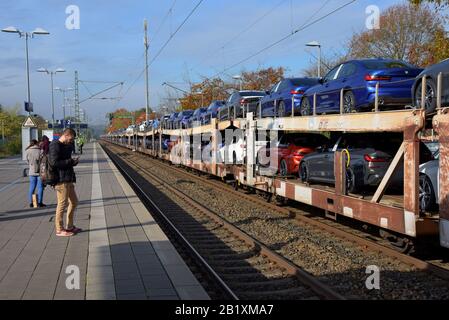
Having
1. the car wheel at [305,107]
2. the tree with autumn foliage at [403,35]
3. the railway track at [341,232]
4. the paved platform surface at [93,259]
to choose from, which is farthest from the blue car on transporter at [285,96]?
the tree with autumn foliage at [403,35]

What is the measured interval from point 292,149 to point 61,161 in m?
6.53

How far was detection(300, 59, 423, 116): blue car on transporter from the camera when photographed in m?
10.0

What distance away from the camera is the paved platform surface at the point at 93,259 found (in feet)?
19.4

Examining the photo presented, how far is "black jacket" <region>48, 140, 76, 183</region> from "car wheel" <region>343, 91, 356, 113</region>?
5.44 meters

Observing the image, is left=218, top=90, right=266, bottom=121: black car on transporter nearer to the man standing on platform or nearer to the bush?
A: the man standing on platform

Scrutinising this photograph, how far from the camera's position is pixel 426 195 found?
8.00 metres

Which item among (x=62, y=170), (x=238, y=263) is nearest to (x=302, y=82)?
(x=238, y=263)

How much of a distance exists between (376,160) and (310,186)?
2.38 meters

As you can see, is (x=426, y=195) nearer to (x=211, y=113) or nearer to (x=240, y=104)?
(x=240, y=104)

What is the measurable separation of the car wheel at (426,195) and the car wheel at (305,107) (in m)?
4.92

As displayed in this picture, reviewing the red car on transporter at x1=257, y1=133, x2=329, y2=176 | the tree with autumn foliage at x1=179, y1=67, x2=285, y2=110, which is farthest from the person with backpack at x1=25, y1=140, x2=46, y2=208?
the tree with autumn foliage at x1=179, y1=67, x2=285, y2=110

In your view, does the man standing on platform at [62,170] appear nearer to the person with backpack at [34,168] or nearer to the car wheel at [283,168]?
the person with backpack at [34,168]

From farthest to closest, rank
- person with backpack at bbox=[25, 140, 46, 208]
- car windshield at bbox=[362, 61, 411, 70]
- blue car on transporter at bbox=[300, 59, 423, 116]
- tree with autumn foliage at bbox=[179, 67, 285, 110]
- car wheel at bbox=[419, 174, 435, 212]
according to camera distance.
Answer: tree with autumn foliage at bbox=[179, 67, 285, 110] → person with backpack at bbox=[25, 140, 46, 208] → car windshield at bbox=[362, 61, 411, 70] → blue car on transporter at bbox=[300, 59, 423, 116] → car wheel at bbox=[419, 174, 435, 212]
